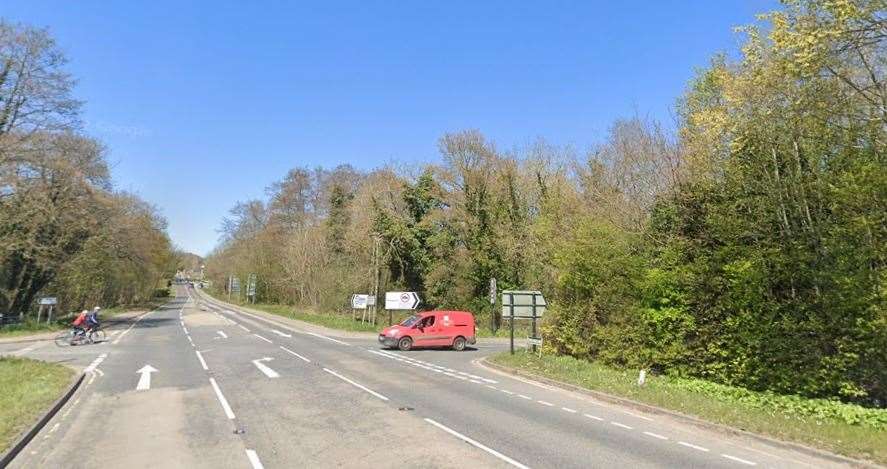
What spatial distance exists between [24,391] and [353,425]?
836 centimetres

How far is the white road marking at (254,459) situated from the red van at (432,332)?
2100 cm

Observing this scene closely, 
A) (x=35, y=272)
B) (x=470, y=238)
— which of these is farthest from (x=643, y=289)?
(x=35, y=272)

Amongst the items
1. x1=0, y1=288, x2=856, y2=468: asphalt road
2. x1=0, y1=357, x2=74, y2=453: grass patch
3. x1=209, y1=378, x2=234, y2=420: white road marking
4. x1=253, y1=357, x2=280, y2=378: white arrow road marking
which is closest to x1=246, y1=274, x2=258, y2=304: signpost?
x1=253, y1=357, x2=280, y2=378: white arrow road marking

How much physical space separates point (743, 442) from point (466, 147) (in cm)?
3717

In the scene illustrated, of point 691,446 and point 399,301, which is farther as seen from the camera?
point 399,301

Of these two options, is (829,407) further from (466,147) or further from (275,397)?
(466,147)

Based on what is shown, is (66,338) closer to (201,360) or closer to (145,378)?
(201,360)

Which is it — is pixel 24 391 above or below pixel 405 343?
below

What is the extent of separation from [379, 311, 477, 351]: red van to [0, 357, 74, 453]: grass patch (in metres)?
14.7

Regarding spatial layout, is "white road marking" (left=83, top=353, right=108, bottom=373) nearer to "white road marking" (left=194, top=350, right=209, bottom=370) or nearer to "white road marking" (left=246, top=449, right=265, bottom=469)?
"white road marking" (left=194, top=350, right=209, bottom=370)

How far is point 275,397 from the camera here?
1509 cm

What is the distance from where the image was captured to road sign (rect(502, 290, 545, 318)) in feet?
83.7

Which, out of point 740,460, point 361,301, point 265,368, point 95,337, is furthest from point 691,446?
point 361,301

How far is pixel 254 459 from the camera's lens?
364 inches
